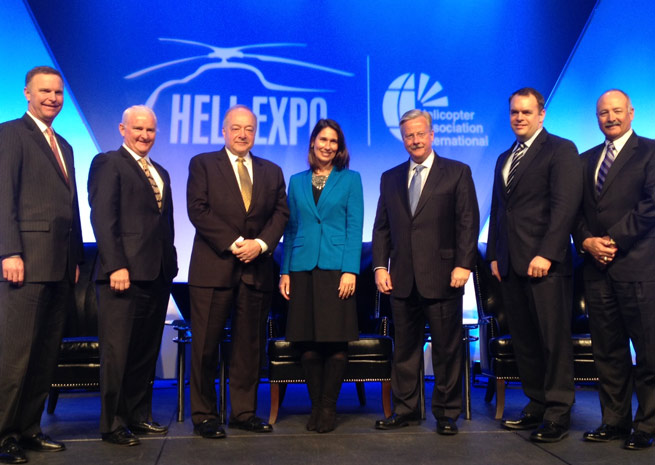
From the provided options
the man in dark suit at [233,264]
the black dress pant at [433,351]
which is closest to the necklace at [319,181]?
the man in dark suit at [233,264]

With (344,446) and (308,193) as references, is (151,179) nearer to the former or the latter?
(308,193)

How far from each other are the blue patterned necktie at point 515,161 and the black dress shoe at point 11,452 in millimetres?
2794

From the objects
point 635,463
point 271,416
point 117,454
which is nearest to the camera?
point 635,463

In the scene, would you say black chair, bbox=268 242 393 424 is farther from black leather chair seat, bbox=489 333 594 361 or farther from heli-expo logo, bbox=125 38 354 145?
heli-expo logo, bbox=125 38 354 145

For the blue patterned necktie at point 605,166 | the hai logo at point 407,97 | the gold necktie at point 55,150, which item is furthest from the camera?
the hai logo at point 407,97

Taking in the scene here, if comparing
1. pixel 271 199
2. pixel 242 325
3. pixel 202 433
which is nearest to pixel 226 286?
pixel 242 325

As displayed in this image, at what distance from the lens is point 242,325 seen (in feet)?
12.0

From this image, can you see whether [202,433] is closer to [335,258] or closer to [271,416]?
[271,416]

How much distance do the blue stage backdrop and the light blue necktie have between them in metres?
1.90

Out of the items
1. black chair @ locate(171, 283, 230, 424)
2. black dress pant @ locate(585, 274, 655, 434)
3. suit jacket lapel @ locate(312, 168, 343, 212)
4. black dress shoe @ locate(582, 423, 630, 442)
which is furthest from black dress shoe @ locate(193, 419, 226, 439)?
black dress pant @ locate(585, 274, 655, 434)

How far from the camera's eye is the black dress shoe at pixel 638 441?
10.6ft

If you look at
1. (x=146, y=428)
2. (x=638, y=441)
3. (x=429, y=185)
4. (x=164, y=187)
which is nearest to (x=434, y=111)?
(x=429, y=185)

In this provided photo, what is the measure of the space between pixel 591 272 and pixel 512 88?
107 inches

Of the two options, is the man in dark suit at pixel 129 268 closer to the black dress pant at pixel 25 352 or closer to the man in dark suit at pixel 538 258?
the black dress pant at pixel 25 352
